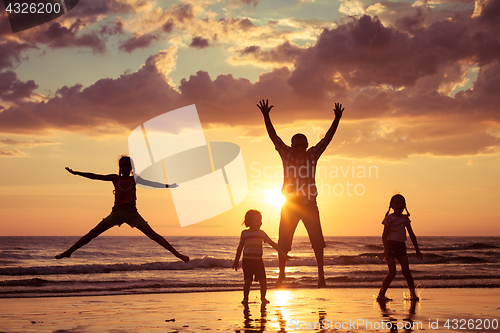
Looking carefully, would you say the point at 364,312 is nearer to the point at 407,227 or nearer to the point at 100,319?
the point at 407,227

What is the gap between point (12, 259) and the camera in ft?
131

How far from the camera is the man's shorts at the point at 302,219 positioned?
812 cm

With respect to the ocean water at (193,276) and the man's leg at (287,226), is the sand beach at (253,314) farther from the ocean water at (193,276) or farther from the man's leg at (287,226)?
the ocean water at (193,276)

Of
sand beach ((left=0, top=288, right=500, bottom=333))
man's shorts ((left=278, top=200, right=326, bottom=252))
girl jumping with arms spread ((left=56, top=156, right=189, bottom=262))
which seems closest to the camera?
sand beach ((left=0, top=288, right=500, bottom=333))

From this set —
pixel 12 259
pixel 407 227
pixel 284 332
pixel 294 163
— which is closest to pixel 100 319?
pixel 284 332

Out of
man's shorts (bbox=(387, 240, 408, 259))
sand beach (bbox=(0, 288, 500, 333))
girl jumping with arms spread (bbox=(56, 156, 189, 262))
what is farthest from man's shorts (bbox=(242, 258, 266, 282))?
man's shorts (bbox=(387, 240, 408, 259))

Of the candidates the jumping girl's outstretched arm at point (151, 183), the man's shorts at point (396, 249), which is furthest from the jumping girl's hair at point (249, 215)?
the man's shorts at point (396, 249)

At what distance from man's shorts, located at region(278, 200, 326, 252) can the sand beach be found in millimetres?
1244

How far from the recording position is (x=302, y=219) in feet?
27.0

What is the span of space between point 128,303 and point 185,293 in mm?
2625

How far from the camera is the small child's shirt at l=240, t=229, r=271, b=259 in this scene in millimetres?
8789

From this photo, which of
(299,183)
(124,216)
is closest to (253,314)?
(299,183)

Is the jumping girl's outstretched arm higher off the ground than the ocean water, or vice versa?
the jumping girl's outstretched arm

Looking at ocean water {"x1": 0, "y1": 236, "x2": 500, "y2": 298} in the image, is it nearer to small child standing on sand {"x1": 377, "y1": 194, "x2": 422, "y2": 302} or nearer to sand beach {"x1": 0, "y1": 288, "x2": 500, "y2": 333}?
sand beach {"x1": 0, "y1": 288, "x2": 500, "y2": 333}
